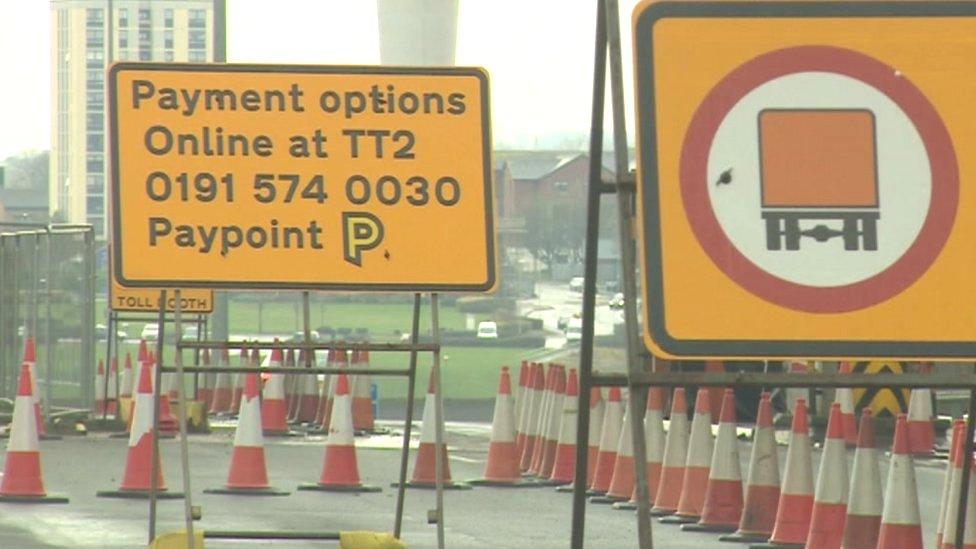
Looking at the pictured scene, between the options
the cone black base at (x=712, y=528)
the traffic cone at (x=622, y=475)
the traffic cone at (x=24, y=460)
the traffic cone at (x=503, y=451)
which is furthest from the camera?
the traffic cone at (x=503, y=451)

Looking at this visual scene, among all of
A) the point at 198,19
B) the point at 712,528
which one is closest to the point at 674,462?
the point at 712,528

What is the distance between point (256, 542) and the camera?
1164 centimetres

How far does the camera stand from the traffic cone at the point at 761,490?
12086mm

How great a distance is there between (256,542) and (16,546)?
46.0 inches

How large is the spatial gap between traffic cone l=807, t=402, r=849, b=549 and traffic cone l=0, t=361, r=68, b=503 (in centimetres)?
468

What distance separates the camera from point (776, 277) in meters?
5.55

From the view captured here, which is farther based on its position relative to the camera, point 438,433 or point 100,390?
point 100,390

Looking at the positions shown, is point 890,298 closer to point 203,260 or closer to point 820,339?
point 820,339

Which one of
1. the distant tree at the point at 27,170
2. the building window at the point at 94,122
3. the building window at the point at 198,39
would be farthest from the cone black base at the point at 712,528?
the distant tree at the point at 27,170

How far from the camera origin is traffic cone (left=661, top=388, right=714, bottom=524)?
1300cm

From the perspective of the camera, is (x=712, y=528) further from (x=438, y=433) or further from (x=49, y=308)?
(x=49, y=308)

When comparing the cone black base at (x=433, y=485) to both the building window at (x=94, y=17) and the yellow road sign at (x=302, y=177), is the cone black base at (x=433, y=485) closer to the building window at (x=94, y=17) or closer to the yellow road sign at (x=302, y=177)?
the yellow road sign at (x=302, y=177)

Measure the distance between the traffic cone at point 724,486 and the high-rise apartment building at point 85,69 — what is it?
3553cm

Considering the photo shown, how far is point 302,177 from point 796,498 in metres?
3.48
